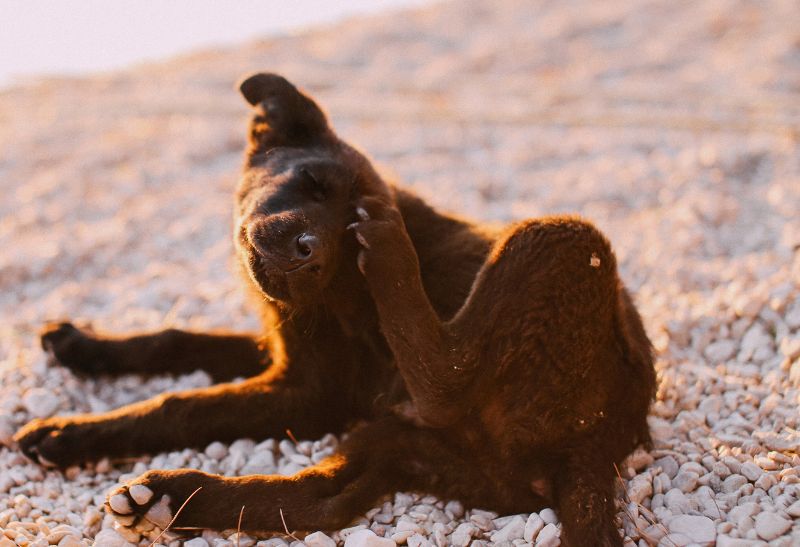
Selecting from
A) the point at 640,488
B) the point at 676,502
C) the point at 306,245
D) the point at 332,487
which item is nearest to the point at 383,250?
the point at 306,245

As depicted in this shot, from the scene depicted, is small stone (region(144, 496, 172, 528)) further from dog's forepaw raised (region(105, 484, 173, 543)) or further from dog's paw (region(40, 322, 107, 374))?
dog's paw (region(40, 322, 107, 374))

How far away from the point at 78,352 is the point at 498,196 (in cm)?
372

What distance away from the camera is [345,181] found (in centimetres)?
355

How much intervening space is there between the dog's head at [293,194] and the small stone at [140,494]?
2.89ft

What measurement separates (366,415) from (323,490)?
62 cm

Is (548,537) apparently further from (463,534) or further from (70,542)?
(70,542)

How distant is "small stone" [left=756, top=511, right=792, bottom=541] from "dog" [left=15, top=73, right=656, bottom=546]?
472 mm

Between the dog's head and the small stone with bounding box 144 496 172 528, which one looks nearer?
the small stone with bounding box 144 496 172 528

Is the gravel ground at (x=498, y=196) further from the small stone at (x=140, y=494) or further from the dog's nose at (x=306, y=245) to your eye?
the dog's nose at (x=306, y=245)

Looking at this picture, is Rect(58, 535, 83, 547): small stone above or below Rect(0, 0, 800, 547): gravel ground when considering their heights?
below

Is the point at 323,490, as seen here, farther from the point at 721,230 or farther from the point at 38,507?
the point at 721,230

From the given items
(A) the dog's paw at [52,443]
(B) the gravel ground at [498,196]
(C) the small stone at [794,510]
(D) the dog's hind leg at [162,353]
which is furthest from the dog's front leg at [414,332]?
(A) the dog's paw at [52,443]

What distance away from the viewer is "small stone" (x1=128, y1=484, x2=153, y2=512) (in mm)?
2848

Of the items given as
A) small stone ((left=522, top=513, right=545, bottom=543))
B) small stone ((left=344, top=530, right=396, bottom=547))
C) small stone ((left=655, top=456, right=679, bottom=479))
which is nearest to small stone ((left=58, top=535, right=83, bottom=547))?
small stone ((left=344, top=530, right=396, bottom=547))
